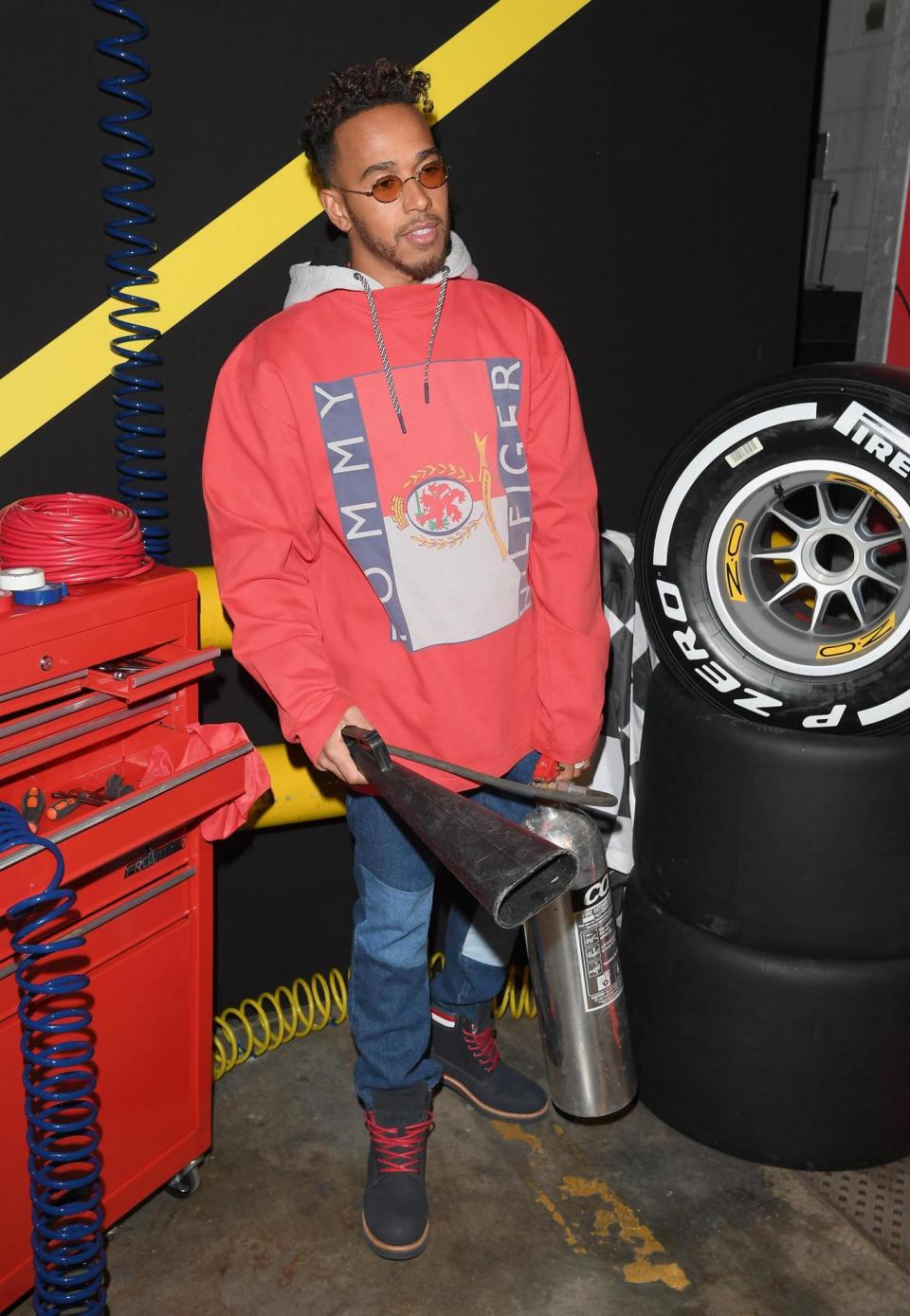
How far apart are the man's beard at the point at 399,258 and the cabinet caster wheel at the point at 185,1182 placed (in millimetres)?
1632

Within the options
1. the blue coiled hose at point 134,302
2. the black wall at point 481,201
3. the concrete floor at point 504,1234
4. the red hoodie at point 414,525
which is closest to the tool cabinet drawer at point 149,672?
the red hoodie at point 414,525

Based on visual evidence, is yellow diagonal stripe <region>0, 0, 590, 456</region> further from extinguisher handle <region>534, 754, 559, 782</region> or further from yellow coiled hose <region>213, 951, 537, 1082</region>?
A: yellow coiled hose <region>213, 951, 537, 1082</region>

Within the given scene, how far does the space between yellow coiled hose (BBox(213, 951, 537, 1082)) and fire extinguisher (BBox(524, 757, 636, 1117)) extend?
1.80 feet

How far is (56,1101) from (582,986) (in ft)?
2.85

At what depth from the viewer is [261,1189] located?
221cm

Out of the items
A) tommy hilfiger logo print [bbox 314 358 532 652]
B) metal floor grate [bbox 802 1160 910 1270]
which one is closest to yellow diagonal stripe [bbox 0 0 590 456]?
tommy hilfiger logo print [bbox 314 358 532 652]

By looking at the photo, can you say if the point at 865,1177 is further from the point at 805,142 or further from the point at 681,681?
the point at 805,142

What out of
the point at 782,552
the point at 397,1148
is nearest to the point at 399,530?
the point at 782,552

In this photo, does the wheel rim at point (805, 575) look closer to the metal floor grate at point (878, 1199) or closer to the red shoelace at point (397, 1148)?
the metal floor grate at point (878, 1199)

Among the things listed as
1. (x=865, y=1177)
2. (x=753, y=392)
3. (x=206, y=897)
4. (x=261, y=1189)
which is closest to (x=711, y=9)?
(x=753, y=392)

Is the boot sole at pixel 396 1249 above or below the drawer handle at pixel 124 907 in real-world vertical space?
below

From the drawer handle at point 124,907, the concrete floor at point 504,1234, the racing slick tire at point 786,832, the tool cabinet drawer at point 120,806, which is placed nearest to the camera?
the tool cabinet drawer at point 120,806

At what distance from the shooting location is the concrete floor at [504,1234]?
197 centimetres

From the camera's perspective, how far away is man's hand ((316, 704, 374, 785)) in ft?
5.81
